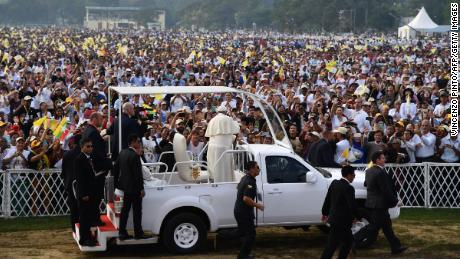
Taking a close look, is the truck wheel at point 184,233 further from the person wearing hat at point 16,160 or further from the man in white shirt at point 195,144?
the person wearing hat at point 16,160

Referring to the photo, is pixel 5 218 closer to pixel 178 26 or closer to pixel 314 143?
pixel 314 143

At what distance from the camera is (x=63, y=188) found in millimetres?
17141

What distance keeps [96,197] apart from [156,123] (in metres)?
4.82

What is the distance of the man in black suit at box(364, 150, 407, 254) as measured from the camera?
541 inches

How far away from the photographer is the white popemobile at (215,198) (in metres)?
14.0

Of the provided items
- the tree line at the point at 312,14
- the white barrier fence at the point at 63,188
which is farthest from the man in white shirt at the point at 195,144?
the tree line at the point at 312,14

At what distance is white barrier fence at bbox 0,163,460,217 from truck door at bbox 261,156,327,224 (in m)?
3.26

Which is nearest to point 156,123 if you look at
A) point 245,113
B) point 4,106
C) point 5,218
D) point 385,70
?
point 245,113

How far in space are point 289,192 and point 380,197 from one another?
131cm

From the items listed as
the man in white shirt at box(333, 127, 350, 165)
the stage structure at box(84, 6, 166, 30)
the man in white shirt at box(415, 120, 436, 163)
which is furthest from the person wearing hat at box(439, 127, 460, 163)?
the stage structure at box(84, 6, 166, 30)

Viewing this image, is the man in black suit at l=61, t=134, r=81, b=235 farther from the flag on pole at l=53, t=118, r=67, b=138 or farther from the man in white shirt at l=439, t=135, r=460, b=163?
the man in white shirt at l=439, t=135, r=460, b=163

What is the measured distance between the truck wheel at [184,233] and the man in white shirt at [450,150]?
241 inches

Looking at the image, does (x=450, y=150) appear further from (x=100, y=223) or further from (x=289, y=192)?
(x=100, y=223)

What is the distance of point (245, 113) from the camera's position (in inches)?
781
